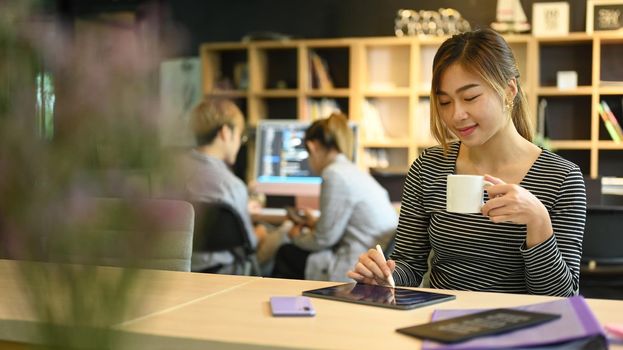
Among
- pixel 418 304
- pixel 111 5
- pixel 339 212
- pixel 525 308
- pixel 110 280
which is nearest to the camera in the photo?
pixel 110 280

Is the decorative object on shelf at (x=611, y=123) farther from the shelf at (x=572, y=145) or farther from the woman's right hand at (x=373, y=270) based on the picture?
the woman's right hand at (x=373, y=270)

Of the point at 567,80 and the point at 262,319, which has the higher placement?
the point at 567,80

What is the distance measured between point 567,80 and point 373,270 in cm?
494

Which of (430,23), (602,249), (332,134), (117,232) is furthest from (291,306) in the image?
(430,23)

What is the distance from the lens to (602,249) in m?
2.88

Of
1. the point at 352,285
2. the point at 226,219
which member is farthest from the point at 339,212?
the point at 352,285

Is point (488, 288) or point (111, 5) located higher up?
point (111, 5)

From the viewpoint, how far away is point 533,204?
1647 mm

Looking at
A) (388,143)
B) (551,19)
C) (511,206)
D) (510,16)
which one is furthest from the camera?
(388,143)

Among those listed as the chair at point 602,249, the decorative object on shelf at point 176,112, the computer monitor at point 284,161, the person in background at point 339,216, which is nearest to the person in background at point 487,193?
the chair at point 602,249

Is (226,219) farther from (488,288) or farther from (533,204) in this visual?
(533,204)

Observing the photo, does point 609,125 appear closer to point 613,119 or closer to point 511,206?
point 613,119

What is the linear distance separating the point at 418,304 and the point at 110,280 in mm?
1006

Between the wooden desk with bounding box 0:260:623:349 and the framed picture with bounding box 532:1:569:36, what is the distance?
5.01 meters
